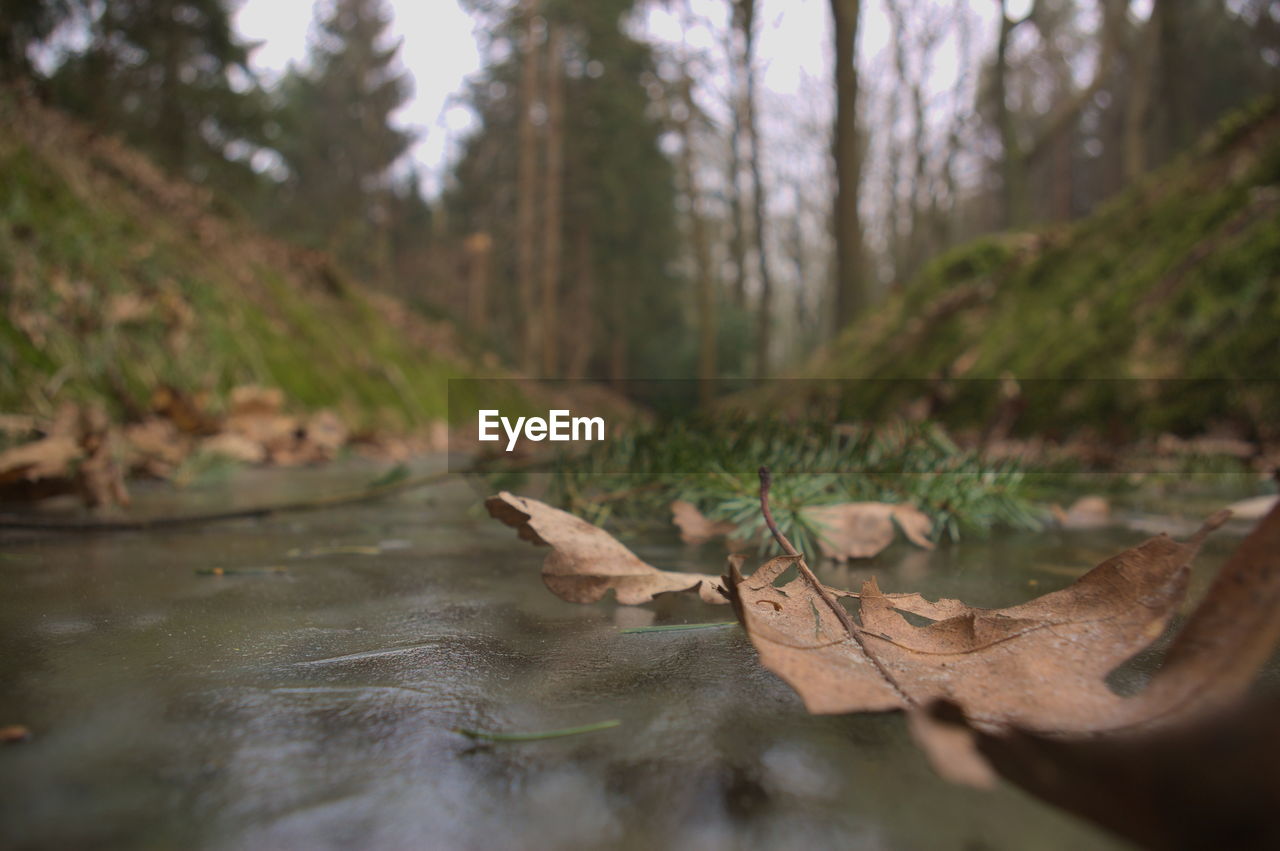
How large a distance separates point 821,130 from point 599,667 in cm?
2433

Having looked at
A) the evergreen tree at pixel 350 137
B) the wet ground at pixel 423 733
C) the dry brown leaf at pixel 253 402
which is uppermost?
the evergreen tree at pixel 350 137

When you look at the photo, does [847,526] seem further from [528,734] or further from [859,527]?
[528,734]

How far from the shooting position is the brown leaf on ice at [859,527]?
1.22m

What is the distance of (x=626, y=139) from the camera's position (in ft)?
68.1

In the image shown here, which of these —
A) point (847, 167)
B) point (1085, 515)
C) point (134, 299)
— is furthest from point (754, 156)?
point (1085, 515)

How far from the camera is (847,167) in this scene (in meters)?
8.58

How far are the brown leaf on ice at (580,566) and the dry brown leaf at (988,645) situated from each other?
12 cm

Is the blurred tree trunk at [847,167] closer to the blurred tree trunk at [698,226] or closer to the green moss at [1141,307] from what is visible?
the green moss at [1141,307]

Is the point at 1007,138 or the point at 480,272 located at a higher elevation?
the point at 1007,138

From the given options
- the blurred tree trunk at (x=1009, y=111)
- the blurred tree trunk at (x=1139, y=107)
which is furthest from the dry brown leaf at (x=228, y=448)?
the blurred tree trunk at (x=1139, y=107)

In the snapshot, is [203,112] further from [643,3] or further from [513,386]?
[643,3]

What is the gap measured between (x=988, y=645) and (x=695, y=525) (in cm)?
71

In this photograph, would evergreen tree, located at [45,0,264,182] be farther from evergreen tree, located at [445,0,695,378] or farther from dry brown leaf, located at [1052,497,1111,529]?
dry brown leaf, located at [1052,497,1111,529]

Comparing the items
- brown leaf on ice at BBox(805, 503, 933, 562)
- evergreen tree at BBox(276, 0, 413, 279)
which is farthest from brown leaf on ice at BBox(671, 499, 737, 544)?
evergreen tree at BBox(276, 0, 413, 279)
